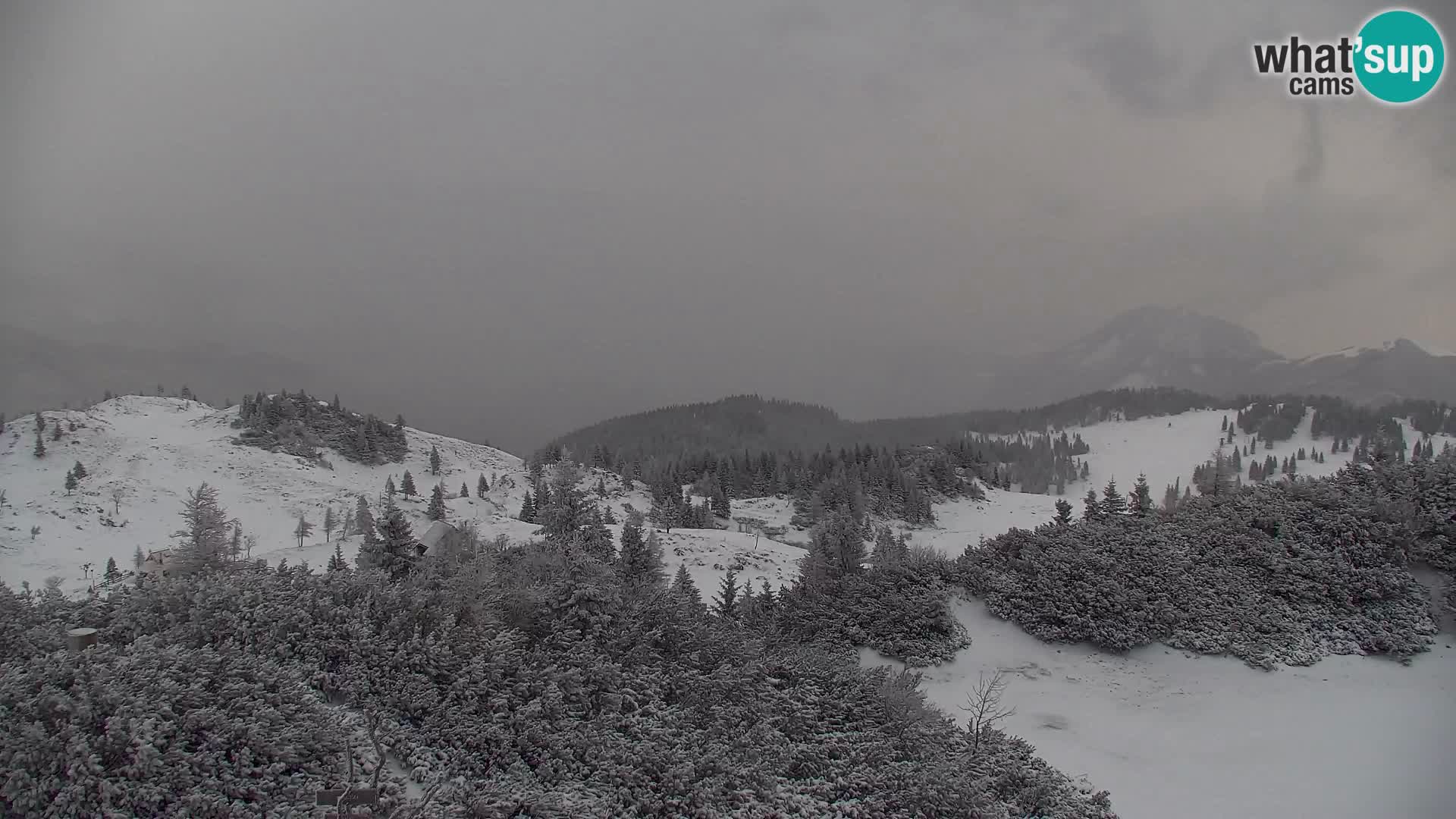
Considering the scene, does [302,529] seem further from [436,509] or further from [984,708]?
[984,708]

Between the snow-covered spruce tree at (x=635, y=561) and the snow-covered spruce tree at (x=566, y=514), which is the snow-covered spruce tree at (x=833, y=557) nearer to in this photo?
the snow-covered spruce tree at (x=635, y=561)

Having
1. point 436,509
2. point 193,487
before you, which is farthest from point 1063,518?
point 193,487

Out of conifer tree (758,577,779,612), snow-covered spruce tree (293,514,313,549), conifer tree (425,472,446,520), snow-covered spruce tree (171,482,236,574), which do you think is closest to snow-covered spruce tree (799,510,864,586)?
conifer tree (758,577,779,612)

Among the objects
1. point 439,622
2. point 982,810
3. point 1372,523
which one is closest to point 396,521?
point 439,622

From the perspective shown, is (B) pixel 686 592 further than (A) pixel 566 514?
No

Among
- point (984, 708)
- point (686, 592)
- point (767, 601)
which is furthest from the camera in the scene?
point (767, 601)

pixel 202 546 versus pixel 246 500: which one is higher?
pixel 202 546

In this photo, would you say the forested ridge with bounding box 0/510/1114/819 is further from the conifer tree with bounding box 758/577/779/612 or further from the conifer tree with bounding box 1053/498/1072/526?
the conifer tree with bounding box 1053/498/1072/526
